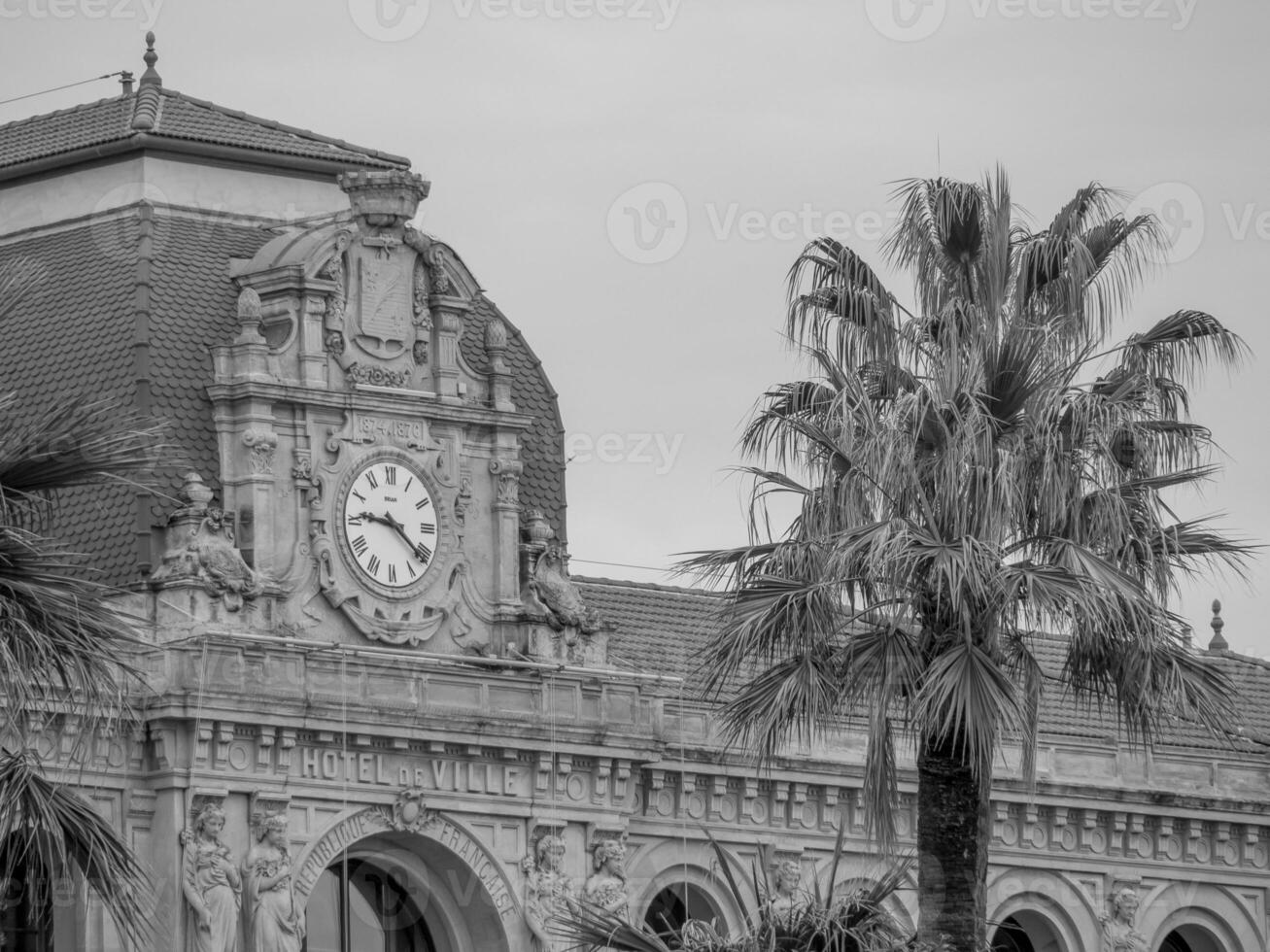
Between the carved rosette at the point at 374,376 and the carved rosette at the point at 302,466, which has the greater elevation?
the carved rosette at the point at 374,376

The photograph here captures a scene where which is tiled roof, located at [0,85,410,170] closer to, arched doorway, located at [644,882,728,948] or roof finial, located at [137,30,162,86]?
roof finial, located at [137,30,162,86]

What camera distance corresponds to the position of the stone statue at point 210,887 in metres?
55.8

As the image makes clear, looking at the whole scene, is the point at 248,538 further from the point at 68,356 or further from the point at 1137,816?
the point at 1137,816

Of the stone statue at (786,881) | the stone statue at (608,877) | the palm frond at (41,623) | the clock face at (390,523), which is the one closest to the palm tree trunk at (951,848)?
the palm frond at (41,623)

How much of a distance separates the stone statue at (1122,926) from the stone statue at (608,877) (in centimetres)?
1059

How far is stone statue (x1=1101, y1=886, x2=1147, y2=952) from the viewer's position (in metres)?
67.9

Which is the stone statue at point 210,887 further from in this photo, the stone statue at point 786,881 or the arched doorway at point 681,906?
the stone statue at point 786,881

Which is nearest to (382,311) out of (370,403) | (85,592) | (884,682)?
(370,403)

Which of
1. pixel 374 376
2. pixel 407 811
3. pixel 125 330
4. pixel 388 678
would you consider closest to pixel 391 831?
pixel 407 811

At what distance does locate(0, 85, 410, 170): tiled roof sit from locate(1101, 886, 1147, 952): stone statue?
17.2 m

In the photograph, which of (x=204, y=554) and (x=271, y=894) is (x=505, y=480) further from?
(x=271, y=894)

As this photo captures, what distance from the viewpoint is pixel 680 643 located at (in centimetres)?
6725

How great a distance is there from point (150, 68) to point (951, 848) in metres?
23.2

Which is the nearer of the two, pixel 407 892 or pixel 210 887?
pixel 210 887
